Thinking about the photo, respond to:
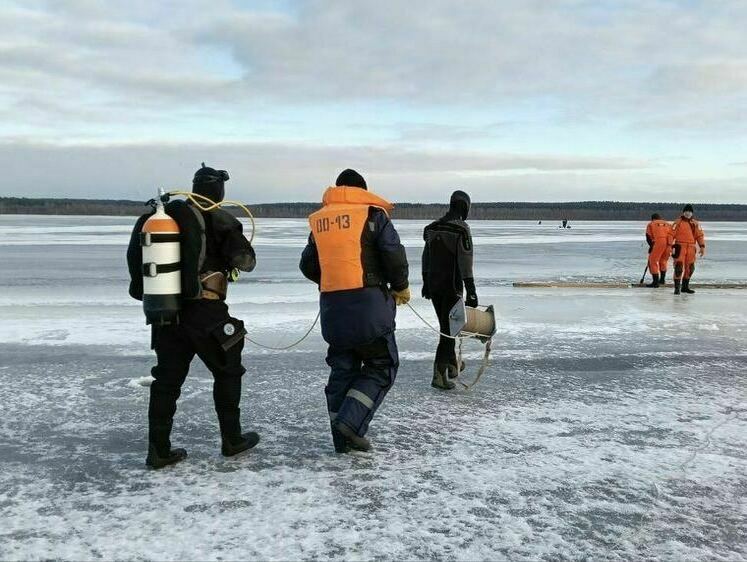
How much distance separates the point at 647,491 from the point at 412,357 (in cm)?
369

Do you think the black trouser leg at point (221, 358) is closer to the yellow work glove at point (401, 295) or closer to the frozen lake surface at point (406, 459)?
the frozen lake surface at point (406, 459)

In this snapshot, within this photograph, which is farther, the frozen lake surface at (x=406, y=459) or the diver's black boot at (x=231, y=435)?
the diver's black boot at (x=231, y=435)

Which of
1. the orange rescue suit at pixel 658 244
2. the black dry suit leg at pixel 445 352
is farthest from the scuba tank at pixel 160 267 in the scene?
the orange rescue suit at pixel 658 244

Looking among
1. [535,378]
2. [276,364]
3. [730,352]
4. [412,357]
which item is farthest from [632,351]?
[276,364]

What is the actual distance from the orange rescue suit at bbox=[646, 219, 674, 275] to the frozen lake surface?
249 inches

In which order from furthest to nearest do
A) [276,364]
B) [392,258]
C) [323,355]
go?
[323,355] → [276,364] → [392,258]

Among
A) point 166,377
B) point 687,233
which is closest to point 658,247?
point 687,233

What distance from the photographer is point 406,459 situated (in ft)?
13.8

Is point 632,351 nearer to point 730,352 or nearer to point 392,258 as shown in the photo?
point 730,352

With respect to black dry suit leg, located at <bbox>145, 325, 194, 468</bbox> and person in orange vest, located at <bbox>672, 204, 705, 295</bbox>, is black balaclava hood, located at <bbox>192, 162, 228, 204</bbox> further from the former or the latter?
person in orange vest, located at <bbox>672, 204, 705, 295</bbox>

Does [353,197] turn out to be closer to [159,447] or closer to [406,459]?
[406,459]

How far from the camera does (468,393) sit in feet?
19.1

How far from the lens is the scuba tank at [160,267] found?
388cm

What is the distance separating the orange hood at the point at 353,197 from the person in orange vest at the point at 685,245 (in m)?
10.6
